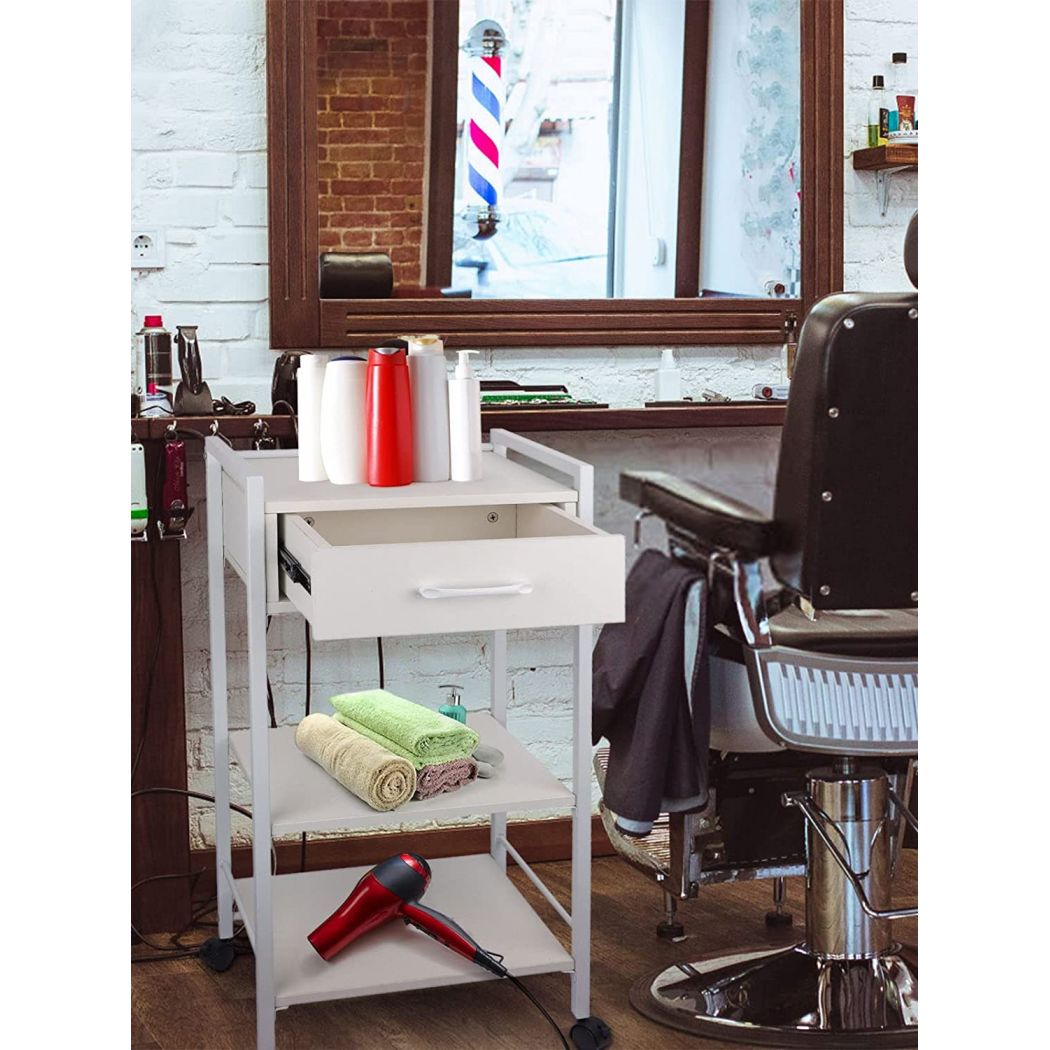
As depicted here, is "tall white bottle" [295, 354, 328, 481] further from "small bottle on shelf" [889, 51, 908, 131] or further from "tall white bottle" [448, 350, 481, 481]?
"small bottle on shelf" [889, 51, 908, 131]

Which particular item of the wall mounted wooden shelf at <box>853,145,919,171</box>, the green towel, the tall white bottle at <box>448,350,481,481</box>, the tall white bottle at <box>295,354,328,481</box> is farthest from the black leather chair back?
the wall mounted wooden shelf at <box>853,145,919,171</box>

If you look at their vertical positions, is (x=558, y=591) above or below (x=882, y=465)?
below

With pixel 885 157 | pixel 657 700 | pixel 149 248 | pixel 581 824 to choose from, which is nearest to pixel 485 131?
pixel 149 248

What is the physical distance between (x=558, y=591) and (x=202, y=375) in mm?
1031

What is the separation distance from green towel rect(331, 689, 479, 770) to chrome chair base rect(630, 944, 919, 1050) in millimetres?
541

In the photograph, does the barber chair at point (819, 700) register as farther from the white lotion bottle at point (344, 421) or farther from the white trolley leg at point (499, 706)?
the white lotion bottle at point (344, 421)

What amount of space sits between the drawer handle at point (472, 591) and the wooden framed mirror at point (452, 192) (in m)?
0.98

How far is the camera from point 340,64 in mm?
2686

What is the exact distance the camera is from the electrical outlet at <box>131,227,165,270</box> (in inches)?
105

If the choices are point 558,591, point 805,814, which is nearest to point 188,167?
point 558,591

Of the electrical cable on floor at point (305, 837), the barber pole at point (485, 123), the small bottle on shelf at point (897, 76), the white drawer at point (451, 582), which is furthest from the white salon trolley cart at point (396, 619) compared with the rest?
the small bottle on shelf at point (897, 76)

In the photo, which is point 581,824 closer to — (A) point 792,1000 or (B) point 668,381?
(A) point 792,1000

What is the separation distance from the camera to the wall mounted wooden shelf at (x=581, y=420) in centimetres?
250
